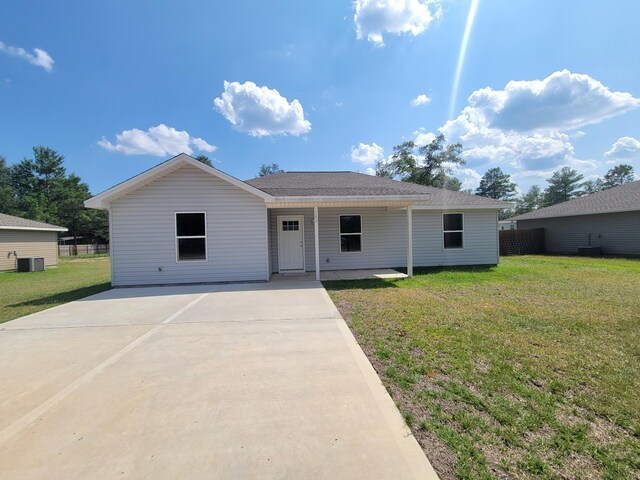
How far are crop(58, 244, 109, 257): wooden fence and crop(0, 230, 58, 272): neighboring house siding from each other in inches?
656

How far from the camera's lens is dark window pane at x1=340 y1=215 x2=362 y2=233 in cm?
1155

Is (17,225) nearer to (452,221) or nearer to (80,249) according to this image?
(80,249)

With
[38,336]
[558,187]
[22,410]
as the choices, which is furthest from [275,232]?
[558,187]

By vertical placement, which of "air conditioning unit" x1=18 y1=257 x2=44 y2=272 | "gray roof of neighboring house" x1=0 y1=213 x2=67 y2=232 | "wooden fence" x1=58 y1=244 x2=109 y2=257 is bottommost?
"air conditioning unit" x1=18 y1=257 x2=44 y2=272

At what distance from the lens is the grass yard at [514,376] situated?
2023 mm

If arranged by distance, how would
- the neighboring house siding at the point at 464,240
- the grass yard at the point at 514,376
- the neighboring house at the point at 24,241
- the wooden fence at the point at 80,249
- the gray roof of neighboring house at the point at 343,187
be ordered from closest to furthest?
1. the grass yard at the point at 514,376
2. the gray roof of neighboring house at the point at 343,187
3. the neighboring house siding at the point at 464,240
4. the neighboring house at the point at 24,241
5. the wooden fence at the point at 80,249

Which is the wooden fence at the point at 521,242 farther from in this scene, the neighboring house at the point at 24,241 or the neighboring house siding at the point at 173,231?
the neighboring house at the point at 24,241

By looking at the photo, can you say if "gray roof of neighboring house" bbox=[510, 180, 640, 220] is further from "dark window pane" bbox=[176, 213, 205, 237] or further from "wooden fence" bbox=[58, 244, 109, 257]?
"wooden fence" bbox=[58, 244, 109, 257]

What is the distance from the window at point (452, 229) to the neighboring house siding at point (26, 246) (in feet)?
71.8

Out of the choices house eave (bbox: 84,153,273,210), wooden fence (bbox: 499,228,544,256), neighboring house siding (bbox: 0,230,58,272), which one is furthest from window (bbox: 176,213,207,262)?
wooden fence (bbox: 499,228,544,256)

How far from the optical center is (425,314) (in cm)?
538

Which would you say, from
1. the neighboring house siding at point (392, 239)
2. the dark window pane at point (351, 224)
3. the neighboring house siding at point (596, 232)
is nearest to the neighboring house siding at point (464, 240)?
the neighboring house siding at point (392, 239)

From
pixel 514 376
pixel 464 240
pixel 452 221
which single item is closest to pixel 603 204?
pixel 464 240

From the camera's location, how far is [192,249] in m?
9.22
